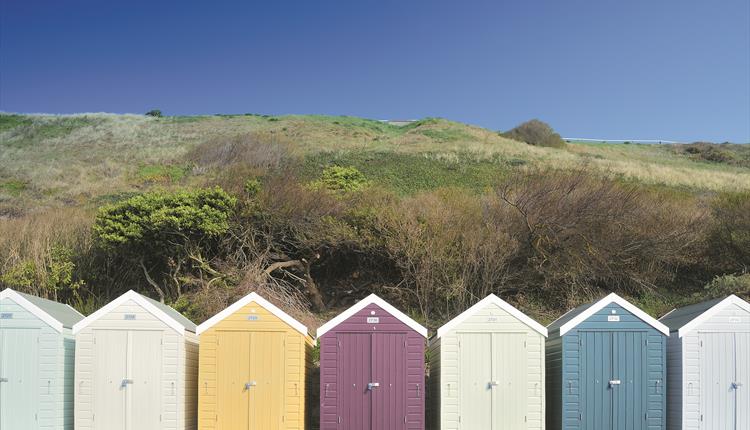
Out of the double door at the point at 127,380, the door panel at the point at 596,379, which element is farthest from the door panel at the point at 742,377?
the double door at the point at 127,380

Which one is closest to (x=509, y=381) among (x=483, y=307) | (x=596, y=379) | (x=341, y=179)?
(x=483, y=307)

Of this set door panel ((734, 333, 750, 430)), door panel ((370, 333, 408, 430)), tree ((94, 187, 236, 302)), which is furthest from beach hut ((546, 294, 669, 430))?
tree ((94, 187, 236, 302))

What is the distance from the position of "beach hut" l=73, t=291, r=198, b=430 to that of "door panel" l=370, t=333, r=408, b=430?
347cm

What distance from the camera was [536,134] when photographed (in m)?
65.3

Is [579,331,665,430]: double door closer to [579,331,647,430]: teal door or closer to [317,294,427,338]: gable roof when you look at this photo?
[579,331,647,430]: teal door

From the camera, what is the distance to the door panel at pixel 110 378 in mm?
13844

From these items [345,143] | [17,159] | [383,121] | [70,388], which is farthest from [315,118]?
[70,388]

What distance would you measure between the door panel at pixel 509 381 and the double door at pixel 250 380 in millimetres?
3650

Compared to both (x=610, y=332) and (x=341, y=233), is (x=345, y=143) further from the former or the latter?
(x=610, y=332)

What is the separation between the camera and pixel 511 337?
14023 millimetres

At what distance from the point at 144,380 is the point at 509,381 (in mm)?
6534

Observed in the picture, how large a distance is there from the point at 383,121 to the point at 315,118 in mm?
8810

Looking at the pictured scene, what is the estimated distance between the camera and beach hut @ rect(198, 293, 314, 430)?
13836mm

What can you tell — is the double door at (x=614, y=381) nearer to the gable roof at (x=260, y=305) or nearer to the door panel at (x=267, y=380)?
the gable roof at (x=260, y=305)
